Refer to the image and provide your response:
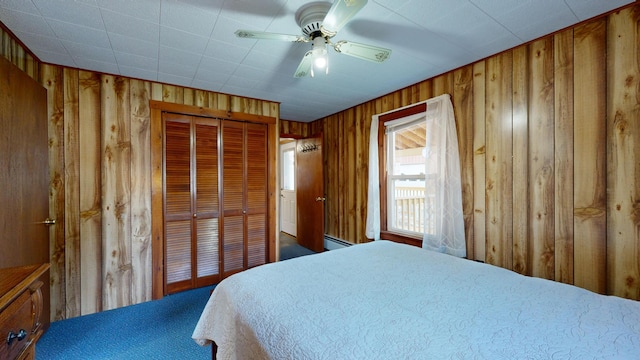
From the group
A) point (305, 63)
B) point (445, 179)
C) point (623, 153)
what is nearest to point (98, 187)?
point (305, 63)

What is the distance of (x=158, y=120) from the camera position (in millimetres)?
2785

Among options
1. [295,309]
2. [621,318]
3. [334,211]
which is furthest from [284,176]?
[621,318]

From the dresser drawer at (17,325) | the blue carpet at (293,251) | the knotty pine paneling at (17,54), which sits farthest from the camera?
the blue carpet at (293,251)

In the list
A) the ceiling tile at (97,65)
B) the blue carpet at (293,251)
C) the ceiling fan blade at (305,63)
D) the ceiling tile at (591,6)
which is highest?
the ceiling tile at (97,65)

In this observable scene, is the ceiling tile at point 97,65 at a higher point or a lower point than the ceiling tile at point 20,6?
higher

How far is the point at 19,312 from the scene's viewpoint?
0.82 m

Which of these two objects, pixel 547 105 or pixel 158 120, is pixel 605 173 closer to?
pixel 547 105

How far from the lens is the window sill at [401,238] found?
→ 293 cm

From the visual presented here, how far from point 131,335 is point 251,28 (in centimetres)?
267

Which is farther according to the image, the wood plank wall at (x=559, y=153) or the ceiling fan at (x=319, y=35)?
the wood plank wall at (x=559, y=153)

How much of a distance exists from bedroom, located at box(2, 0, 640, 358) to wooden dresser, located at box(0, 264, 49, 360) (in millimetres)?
1957

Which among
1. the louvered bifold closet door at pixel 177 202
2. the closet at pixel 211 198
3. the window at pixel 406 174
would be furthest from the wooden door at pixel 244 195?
the window at pixel 406 174

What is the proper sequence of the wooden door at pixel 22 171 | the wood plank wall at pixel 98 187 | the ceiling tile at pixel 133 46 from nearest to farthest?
1. the wooden door at pixel 22 171
2. the ceiling tile at pixel 133 46
3. the wood plank wall at pixel 98 187

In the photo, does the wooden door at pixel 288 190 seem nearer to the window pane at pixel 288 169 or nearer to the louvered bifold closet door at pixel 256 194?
the window pane at pixel 288 169
